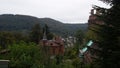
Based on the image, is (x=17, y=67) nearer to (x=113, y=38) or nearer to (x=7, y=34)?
(x=113, y=38)

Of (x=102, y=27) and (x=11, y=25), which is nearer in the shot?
(x=102, y=27)

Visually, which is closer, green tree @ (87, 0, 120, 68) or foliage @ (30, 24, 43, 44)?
green tree @ (87, 0, 120, 68)

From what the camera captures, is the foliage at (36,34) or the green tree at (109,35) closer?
the green tree at (109,35)

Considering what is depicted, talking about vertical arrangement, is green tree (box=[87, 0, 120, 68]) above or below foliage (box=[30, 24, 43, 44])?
above

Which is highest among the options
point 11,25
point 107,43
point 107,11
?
point 107,11

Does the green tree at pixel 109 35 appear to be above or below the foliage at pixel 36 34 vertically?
above

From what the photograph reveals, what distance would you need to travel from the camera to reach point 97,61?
14523mm

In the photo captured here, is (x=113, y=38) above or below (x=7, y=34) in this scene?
above

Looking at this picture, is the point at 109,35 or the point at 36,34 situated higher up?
the point at 109,35

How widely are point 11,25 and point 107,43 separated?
6923 inches

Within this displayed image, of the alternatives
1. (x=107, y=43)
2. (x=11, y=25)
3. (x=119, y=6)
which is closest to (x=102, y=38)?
(x=107, y=43)

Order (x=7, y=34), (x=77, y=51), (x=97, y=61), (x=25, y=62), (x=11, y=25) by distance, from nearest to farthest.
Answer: (x=97, y=61) → (x=25, y=62) → (x=77, y=51) → (x=7, y=34) → (x=11, y=25)

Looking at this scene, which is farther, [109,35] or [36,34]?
[36,34]

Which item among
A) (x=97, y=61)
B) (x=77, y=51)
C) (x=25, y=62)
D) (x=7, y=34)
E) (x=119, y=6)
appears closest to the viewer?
(x=119, y=6)
